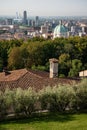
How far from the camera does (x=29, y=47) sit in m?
49.1

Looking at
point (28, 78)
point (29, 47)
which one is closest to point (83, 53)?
point (29, 47)

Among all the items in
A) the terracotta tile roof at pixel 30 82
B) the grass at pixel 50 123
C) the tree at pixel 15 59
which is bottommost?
the tree at pixel 15 59

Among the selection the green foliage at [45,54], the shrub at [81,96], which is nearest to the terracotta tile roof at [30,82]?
the shrub at [81,96]

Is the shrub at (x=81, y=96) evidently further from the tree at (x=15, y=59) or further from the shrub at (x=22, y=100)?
the tree at (x=15, y=59)

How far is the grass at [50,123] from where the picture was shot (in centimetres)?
1505

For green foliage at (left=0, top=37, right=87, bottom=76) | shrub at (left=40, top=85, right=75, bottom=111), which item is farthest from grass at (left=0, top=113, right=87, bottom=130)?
green foliage at (left=0, top=37, right=87, bottom=76)

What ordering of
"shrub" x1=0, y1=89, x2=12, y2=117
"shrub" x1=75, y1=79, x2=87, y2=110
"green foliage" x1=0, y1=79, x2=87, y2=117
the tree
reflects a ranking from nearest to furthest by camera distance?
"shrub" x1=0, y1=89, x2=12, y2=117 → "green foliage" x1=0, y1=79, x2=87, y2=117 → "shrub" x1=75, y1=79, x2=87, y2=110 → the tree

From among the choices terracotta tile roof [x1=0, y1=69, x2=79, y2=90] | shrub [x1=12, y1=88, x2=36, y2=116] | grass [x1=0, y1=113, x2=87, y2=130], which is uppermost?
shrub [x1=12, y1=88, x2=36, y2=116]

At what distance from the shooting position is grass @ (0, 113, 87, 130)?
15.0 meters

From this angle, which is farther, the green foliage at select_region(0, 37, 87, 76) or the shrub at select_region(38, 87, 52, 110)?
the green foliage at select_region(0, 37, 87, 76)

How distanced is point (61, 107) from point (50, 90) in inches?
54.1

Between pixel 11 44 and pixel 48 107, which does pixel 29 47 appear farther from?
pixel 48 107

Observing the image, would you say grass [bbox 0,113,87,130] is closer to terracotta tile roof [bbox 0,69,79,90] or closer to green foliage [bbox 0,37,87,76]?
terracotta tile roof [bbox 0,69,79,90]

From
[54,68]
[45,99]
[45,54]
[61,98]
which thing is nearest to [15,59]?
[45,54]
